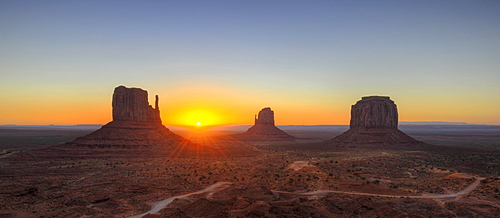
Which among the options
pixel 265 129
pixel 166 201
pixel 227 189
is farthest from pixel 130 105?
pixel 265 129

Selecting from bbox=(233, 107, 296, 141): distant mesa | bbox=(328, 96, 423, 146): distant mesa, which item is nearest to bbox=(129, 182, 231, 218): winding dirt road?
bbox=(328, 96, 423, 146): distant mesa

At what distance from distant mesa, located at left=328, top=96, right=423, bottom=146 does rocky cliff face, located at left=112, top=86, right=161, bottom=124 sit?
64684 millimetres

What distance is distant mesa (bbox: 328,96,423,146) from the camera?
261 ft

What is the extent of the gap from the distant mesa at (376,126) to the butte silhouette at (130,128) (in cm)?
6012

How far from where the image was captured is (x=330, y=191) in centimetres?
2467

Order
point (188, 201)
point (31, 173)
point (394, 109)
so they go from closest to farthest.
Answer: point (188, 201) < point (31, 173) < point (394, 109)

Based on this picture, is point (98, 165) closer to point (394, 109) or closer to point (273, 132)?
point (394, 109)

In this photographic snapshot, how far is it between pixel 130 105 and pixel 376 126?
8028cm

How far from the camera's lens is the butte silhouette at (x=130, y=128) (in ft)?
191

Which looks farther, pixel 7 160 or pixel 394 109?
pixel 394 109

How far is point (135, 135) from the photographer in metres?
62.2

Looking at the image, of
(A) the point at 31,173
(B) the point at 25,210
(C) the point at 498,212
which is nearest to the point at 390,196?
(C) the point at 498,212

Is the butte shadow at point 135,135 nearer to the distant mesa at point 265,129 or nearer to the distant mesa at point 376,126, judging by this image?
the distant mesa at point 376,126

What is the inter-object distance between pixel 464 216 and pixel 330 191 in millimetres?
10291
